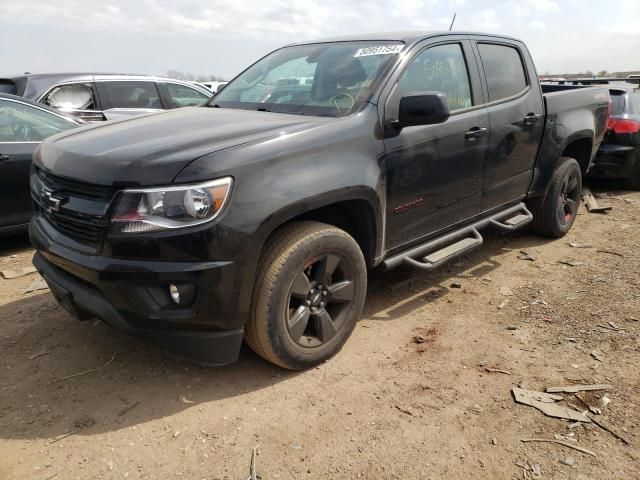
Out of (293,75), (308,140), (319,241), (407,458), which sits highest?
(293,75)

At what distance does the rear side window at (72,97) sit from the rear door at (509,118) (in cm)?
524

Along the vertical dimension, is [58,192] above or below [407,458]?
above

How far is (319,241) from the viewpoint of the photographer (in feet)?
8.98

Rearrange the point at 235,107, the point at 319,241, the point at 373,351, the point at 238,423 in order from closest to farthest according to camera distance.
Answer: the point at 238,423 < the point at 319,241 < the point at 373,351 < the point at 235,107

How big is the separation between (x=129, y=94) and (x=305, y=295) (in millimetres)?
5846

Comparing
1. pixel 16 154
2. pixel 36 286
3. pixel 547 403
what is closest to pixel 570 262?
pixel 547 403

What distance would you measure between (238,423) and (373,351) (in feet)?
3.28

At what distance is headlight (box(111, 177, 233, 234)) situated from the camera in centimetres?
230

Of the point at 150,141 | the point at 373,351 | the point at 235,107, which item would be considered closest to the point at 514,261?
the point at 373,351

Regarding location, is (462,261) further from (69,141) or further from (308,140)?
(69,141)

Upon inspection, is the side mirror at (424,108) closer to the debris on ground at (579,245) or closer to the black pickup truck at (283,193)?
the black pickup truck at (283,193)

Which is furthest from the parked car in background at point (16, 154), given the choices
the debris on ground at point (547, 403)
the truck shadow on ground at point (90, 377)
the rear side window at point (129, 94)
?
the debris on ground at point (547, 403)

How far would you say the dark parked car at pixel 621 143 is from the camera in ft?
22.4

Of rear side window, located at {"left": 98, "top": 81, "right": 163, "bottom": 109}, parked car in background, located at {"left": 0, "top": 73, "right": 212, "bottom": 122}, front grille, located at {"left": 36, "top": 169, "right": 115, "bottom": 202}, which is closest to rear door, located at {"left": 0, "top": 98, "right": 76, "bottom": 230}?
parked car in background, located at {"left": 0, "top": 73, "right": 212, "bottom": 122}
